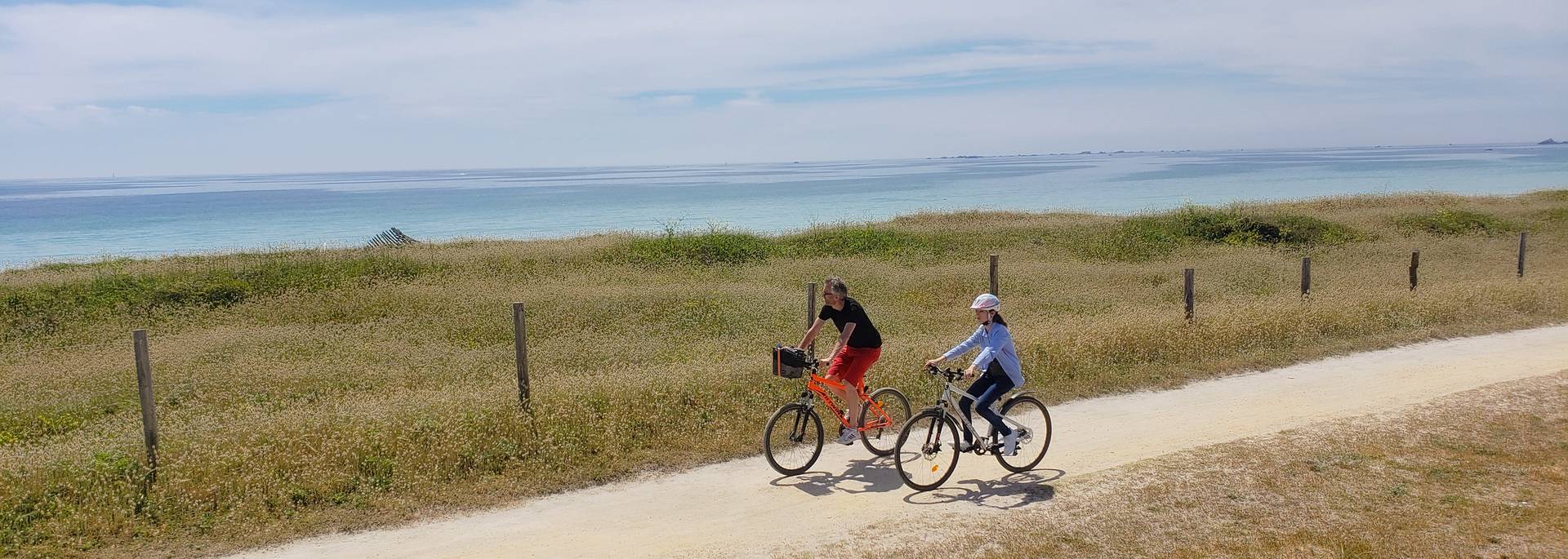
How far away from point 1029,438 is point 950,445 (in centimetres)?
72

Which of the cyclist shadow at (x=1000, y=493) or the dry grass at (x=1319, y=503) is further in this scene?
the cyclist shadow at (x=1000, y=493)

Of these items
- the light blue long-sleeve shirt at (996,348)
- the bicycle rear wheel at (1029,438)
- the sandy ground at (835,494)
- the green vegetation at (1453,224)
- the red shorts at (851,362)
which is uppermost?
the light blue long-sleeve shirt at (996,348)

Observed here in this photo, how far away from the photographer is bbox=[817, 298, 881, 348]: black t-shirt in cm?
888

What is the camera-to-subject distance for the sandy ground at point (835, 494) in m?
7.44

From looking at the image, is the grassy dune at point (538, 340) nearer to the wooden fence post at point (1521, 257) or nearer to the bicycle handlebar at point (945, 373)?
the wooden fence post at point (1521, 257)

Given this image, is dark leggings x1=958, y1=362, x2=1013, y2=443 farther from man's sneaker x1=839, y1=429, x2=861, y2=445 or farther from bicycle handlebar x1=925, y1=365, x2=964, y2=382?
man's sneaker x1=839, y1=429, x2=861, y2=445

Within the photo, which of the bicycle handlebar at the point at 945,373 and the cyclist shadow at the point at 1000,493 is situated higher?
the bicycle handlebar at the point at 945,373

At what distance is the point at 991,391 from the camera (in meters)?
8.47

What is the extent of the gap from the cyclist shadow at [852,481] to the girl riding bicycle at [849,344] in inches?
13.0

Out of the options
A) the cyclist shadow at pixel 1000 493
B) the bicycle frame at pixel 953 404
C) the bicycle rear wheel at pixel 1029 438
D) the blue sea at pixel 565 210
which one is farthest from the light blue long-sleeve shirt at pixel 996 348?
the blue sea at pixel 565 210

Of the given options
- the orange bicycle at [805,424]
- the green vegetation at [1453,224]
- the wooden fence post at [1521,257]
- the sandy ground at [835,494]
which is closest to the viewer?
the sandy ground at [835,494]

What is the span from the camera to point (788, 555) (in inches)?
274

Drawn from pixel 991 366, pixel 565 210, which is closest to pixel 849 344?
Result: pixel 991 366

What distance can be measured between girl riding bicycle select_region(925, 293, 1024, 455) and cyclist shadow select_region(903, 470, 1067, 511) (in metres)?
0.31
